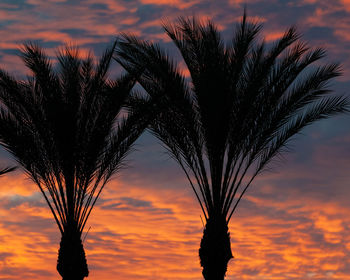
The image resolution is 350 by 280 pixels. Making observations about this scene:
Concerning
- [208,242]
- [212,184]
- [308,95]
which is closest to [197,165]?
[212,184]

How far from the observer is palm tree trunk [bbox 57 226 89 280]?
62.4ft

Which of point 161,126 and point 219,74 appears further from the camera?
point 161,126

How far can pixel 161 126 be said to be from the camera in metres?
18.8

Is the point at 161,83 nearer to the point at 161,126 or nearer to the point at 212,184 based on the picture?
the point at 161,126

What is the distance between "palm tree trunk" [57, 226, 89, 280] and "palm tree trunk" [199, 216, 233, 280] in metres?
3.31

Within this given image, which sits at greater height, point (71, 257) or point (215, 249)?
point (215, 249)

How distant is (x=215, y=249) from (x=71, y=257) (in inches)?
156

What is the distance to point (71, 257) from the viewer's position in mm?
19031

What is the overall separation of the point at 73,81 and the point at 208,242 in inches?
225

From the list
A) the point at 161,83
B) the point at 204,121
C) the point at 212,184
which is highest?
the point at 161,83

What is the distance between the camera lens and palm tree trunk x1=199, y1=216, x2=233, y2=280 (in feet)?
61.8

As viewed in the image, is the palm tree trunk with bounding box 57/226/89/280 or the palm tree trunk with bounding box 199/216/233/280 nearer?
the palm tree trunk with bounding box 199/216/233/280

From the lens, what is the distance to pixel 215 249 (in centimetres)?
1892

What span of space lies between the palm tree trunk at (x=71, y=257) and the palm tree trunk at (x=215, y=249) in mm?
3313
